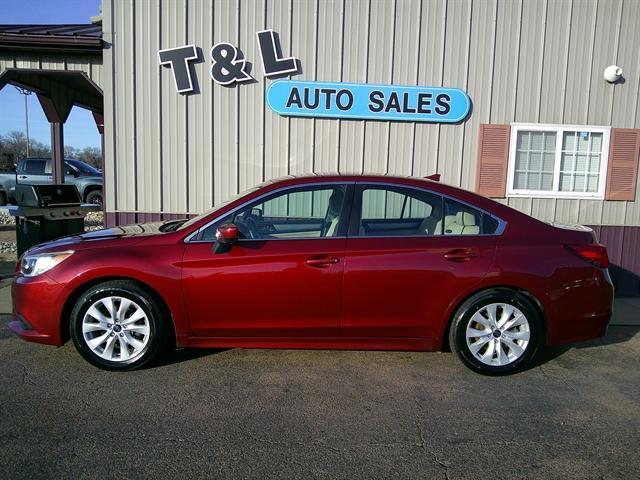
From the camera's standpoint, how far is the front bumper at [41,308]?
377cm

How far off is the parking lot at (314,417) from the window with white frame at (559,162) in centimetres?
320

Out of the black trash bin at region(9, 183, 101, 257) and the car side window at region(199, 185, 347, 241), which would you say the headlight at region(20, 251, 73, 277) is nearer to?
the car side window at region(199, 185, 347, 241)

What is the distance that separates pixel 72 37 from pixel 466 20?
5332mm

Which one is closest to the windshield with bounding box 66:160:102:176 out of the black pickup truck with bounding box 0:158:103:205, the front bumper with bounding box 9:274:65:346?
the black pickup truck with bounding box 0:158:103:205

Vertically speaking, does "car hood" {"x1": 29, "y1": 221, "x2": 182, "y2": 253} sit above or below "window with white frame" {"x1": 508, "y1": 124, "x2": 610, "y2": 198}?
below

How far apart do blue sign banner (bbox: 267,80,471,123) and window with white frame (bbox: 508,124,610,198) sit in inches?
44.9

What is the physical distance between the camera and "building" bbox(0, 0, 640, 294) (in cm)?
670

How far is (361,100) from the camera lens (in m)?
6.78

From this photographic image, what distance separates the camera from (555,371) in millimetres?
4129

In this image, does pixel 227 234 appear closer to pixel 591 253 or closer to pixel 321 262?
pixel 321 262

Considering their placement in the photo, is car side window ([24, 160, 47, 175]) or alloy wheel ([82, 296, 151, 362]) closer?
A: alloy wheel ([82, 296, 151, 362])

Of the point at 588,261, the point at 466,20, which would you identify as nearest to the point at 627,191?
the point at 466,20

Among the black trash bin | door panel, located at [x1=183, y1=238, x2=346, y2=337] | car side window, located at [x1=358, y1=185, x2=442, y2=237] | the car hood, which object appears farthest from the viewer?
the black trash bin

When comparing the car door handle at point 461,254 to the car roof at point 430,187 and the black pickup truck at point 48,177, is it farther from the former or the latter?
the black pickup truck at point 48,177
